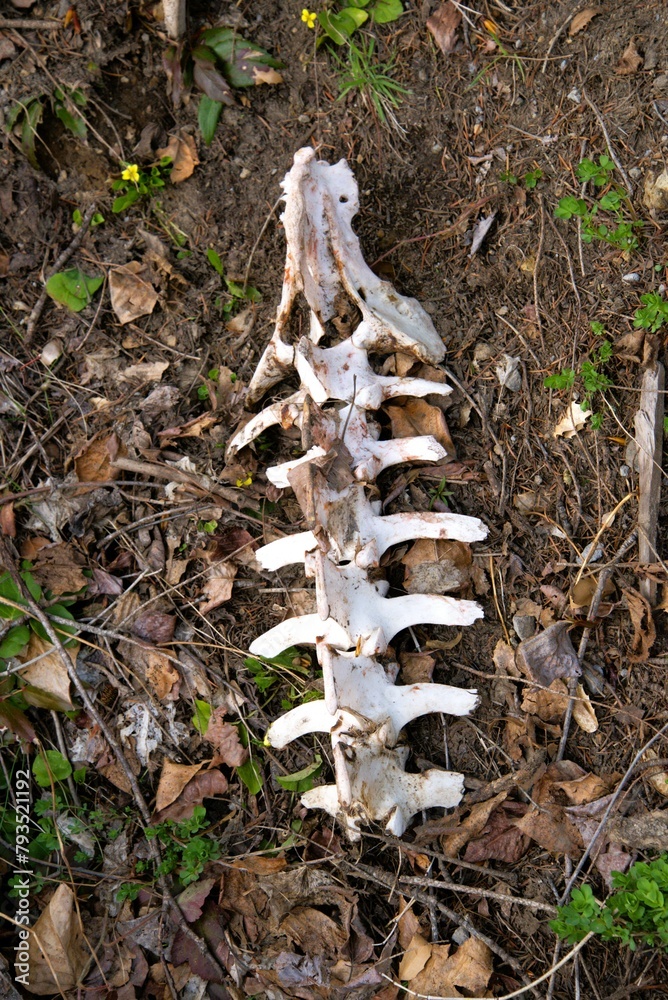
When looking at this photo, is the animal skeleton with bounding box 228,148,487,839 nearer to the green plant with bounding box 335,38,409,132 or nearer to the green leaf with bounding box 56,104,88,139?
the green plant with bounding box 335,38,409,132

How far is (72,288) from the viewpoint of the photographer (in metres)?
3.36

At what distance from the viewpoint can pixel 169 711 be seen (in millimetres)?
3031

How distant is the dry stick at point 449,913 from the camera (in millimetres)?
2479

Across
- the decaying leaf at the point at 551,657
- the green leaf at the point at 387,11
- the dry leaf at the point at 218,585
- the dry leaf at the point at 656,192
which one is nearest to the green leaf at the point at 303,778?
the dry leaf at the point at 218,585

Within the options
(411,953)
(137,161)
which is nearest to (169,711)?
(411,953)

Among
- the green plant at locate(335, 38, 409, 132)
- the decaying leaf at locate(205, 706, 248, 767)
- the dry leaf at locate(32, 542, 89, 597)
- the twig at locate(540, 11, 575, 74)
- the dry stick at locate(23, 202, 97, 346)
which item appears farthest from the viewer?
the dry stick at locate(23, 202, 97, 346)

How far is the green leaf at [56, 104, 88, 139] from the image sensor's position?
10.9 feet

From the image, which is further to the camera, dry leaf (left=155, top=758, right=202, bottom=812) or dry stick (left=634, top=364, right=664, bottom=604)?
dry leaf (left=155, top=758, right=202, bottom=812)

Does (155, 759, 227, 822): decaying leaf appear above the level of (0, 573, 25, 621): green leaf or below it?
below

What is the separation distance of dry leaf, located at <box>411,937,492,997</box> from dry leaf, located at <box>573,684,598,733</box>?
801mm

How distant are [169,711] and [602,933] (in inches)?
67.5

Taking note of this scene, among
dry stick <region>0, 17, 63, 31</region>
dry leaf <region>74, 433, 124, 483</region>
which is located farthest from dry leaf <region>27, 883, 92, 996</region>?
dry stick <region>0, 17, 63, 31</region>

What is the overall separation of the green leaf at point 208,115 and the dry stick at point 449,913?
3.04m

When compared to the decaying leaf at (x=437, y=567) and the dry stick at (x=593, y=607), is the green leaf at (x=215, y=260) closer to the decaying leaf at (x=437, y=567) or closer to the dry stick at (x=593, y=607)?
the decaying leaf at (x=437, y=567)
